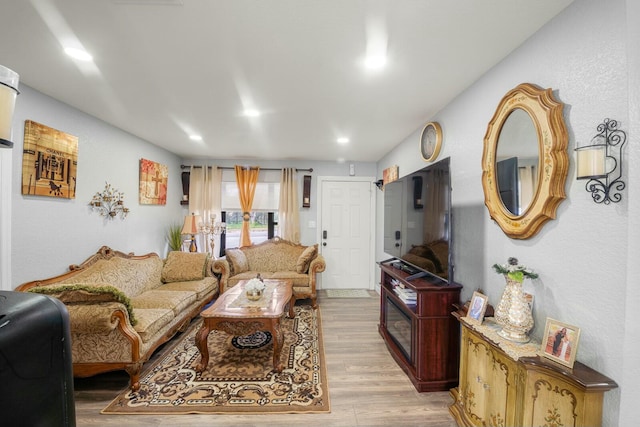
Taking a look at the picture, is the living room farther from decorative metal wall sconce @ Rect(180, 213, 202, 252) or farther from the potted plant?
the potted plant

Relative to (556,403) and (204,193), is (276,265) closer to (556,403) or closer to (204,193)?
(204,193)

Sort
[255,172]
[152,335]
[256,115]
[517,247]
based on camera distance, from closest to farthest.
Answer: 1. [517,247]
2. [152,335]
3. [256,115]
4. [255,172]

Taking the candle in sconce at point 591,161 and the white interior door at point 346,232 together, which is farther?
the white interior door at point 346,232

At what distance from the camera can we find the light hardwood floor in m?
1.81

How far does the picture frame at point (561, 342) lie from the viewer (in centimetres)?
118

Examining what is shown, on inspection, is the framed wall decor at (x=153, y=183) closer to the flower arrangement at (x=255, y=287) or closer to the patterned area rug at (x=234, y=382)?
the patterned area rug at (x=234, y=382)

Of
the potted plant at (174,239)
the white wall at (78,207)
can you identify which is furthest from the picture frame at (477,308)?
the potted plant at (174,239)

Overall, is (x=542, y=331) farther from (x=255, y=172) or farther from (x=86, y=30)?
(x=255, y=172)

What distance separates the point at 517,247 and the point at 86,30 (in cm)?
291

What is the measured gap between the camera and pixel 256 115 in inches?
110

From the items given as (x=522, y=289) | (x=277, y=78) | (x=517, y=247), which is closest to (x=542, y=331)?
(x=522, y=289)

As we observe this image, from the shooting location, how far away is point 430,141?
2.78 meters

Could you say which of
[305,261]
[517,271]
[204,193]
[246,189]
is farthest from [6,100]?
[204,193]

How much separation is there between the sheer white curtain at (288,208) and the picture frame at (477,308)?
342 centimetres
